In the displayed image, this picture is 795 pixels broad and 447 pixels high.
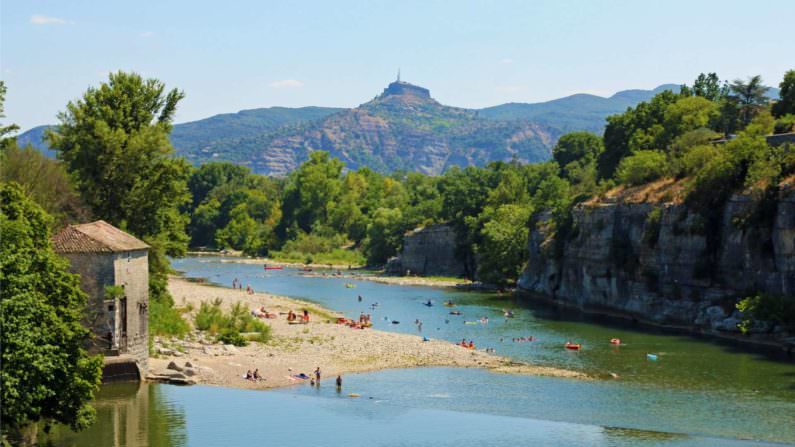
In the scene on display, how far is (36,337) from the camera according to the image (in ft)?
111

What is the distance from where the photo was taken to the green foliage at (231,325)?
65.2 metres

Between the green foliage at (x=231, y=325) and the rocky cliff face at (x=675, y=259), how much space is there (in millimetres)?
31517

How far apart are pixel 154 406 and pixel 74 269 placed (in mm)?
6917

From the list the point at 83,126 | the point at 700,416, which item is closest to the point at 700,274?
the point at 700,416

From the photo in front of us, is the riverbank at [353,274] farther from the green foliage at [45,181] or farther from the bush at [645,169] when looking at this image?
the green foliage at [45,181]

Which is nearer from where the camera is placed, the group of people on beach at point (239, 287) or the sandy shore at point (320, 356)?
the sandy shore at point (320, 356)

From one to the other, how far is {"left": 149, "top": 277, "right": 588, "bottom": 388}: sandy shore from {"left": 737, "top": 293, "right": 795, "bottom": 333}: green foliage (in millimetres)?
17200

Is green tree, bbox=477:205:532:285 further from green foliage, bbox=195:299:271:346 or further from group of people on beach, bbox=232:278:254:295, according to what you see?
green foliage, bbox=195:299:271:346

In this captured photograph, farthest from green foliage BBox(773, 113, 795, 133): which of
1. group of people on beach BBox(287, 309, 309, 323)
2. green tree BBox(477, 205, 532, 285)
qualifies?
group of people on beach BBox(287, 309, 309, 323)

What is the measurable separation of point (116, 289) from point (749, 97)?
7653 centimetres

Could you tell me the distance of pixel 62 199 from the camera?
59.6 meters

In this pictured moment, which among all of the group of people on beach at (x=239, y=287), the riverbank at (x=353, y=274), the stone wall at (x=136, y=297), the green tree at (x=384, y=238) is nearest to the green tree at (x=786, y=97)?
the riverbank at (x=353, y=274)

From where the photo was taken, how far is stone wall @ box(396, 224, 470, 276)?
138 m

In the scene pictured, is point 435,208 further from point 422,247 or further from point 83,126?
point 83,126
